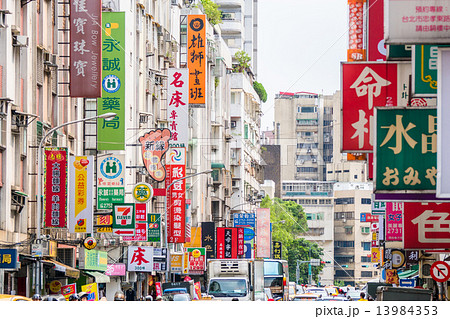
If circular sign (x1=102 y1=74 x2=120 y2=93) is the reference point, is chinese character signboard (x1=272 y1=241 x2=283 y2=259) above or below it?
below

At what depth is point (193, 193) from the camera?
3009 inches

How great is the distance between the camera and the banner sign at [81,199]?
35.2 metres

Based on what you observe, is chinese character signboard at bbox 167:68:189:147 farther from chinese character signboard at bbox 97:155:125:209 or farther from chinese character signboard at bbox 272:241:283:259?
chinese character signboard at bbox 272:241:283:259

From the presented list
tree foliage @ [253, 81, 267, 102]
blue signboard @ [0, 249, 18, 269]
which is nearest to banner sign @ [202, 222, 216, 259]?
blue signboard @ [0, 249, 18, 269]

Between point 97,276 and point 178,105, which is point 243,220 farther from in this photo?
point 97,276

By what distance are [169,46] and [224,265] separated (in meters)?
25.3

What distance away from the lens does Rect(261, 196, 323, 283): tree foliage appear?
399 ft

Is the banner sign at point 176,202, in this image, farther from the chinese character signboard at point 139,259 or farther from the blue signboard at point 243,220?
the blue signboard at point 243,220

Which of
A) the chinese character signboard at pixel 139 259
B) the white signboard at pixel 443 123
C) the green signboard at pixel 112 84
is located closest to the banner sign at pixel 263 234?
the chinese character signboard at pixel 139 259

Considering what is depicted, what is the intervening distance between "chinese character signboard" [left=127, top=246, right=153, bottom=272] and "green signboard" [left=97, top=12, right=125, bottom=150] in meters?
4.78

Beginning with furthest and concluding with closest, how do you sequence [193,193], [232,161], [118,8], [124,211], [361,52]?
[232,161] < [193,193] < [118,8] < [124,211] < [361,52]

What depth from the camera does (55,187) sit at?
33.1 m

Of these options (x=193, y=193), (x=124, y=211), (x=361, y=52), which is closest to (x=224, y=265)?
(x=124, y=211)

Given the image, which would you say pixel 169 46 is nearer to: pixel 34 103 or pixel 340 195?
pixel 34 103
